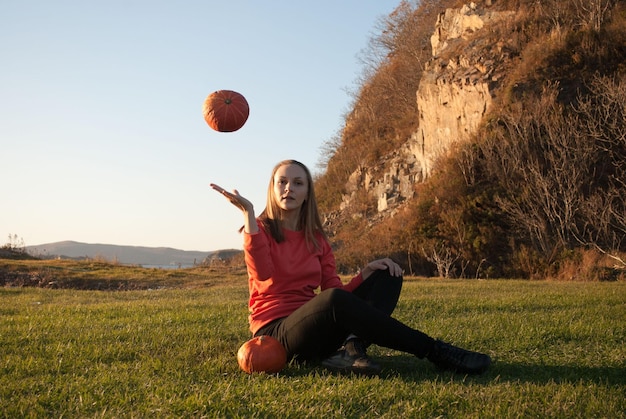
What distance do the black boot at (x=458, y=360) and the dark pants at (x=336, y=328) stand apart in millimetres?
76

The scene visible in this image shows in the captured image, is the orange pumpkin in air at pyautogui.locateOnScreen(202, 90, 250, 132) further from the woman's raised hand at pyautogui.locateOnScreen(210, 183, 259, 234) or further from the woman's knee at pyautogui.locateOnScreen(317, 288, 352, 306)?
the woman's knee at pyautogui.locateOnScreen(317, 288, 352, 306)

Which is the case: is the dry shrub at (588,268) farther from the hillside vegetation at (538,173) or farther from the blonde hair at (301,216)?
the blonde hair at (301,216)

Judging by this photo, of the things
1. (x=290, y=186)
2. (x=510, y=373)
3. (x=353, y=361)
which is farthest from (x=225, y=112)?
(x=510, y=373)

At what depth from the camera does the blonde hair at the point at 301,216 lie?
4.74 meters

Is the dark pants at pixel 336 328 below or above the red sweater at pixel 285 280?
below

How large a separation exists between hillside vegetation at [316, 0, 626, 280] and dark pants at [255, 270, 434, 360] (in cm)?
1467

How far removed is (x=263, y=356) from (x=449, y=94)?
25224 mm

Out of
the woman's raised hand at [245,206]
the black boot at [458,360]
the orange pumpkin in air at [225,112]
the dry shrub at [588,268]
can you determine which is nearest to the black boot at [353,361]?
the black boot at [458,360]

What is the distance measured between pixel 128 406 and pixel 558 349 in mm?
3954

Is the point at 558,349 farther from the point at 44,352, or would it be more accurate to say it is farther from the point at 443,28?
the point at 443,28

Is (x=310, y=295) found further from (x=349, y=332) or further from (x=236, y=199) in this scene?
(x=236, y=199)

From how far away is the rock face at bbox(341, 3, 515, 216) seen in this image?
84.2 ft

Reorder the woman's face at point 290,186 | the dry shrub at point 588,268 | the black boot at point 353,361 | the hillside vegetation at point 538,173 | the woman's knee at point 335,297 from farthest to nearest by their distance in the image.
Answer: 1. the hillside vegetation at point 538,173
2. the dry shrub at point 588,268
3. the woman's face at point 290,186
4. the black boot at point 353,361
5. the woman's knee at point 335,297

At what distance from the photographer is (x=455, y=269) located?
69.3ft
